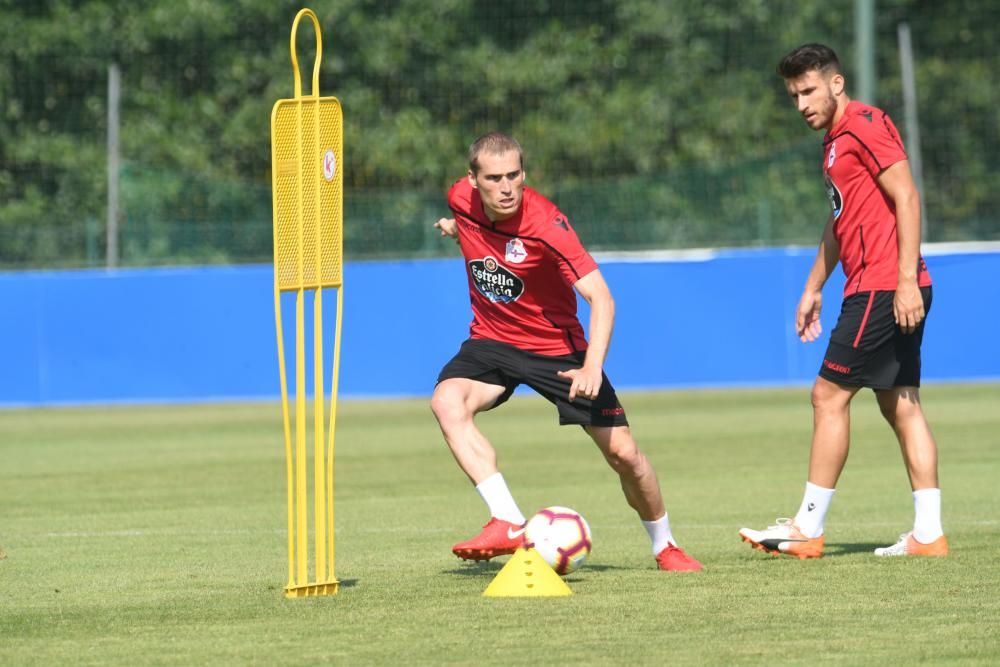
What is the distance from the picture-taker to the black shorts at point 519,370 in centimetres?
749

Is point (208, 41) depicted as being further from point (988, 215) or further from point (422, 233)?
point (988, 215)

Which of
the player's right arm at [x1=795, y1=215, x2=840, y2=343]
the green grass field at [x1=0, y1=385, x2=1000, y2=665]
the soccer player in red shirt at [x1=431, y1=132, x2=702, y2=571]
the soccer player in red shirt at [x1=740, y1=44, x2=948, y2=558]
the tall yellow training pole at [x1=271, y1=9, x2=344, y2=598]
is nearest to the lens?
the green grass field at [x1=0, y1=385, x2=1000, y2=665]

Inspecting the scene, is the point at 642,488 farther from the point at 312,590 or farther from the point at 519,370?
the point at 312,590

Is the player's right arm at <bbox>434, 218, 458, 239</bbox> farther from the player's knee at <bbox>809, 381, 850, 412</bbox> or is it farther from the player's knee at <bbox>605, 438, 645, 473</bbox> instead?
the player's knee at <bbox>809, 381, 850, 412</bbox>

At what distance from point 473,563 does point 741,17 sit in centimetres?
2515

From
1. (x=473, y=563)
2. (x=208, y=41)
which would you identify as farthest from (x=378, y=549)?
(x=208, y=41)

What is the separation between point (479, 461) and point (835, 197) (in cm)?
199

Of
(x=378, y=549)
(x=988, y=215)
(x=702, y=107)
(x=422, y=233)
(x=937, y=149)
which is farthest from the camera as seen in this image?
(x=702, y=107)

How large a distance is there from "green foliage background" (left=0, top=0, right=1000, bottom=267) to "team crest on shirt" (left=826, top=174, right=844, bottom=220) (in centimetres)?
2008

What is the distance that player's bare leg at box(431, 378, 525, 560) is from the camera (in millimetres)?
7094

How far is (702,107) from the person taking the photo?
3080cm

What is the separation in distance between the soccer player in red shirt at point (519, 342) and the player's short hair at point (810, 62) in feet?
4.08

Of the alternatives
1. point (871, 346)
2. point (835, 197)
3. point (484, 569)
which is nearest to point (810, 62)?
point (835, 197)

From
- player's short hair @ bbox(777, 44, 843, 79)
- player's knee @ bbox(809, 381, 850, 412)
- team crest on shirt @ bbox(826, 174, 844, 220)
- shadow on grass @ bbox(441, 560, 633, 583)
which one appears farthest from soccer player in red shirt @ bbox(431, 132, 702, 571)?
player's short hair @ bbox(777, 44, 843, 79)
